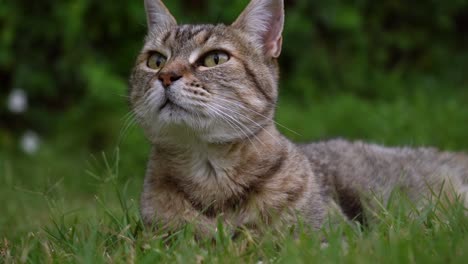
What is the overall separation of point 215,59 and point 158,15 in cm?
67

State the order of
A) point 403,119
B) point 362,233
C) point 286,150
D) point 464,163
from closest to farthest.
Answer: point 362,233 → point 286,150 → point 464,163 → point 403,119

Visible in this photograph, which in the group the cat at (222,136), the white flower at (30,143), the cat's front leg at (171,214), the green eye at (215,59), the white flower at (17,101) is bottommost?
the white flower at (30,143)

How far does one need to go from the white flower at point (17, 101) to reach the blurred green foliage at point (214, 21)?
0.08 m

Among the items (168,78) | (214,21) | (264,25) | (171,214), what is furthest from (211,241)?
(214,21)

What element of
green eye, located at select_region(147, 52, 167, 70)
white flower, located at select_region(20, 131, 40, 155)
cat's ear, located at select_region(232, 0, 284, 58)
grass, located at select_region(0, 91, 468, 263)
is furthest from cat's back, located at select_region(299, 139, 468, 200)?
white flower, located at select_region(20, 131, 40, 155)

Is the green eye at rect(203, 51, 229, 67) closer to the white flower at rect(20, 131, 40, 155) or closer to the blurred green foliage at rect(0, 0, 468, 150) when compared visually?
the blurred green foliage at rect(0, 0, 468, 150)

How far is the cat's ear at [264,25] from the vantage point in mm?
4070

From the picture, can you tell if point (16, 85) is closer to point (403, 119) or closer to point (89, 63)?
point (89, 63)

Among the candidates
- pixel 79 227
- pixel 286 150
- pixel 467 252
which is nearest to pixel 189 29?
pixel 286 150

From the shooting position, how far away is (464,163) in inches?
196

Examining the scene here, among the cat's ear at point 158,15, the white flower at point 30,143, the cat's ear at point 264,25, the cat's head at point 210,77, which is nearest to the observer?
the cat's head at point 210,77

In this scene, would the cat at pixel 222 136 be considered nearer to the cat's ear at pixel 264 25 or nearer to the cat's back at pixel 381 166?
the cat's ear at pixel 264 25

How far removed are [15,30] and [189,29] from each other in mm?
3912

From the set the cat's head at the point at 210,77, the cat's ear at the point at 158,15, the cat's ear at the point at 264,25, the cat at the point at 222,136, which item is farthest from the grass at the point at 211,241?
the cat's ear at the point at 264,25
